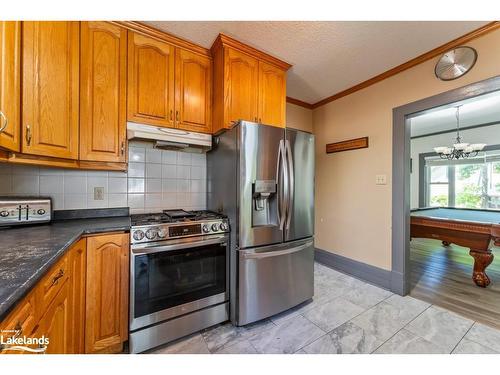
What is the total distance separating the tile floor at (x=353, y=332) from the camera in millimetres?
1445

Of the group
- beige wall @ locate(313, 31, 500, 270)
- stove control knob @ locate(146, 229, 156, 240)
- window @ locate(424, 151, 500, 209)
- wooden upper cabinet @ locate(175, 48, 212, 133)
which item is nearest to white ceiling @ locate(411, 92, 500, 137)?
window @ locate(424, 151, 500, 209)

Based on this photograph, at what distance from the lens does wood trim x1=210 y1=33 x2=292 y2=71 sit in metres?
1.74

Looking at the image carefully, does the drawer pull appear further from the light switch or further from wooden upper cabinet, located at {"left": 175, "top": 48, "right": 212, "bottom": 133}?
the light switch

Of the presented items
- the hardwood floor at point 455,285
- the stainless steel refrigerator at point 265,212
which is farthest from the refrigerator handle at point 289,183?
the hardwood floor at point 455,285

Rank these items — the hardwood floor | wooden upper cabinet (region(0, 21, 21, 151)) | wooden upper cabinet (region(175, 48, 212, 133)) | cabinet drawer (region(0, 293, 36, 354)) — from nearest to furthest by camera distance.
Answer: cabinet drawer (region(0, 293, 36, 354)) → wooden upper cabinet (region(0, 21, 21, 151)) → wooden upper cabinet (region(175, 48, 212, 133)) → the hardwood floor

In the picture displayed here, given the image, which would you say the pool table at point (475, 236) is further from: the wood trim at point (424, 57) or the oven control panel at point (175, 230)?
the oven control panel at point (175, 230)

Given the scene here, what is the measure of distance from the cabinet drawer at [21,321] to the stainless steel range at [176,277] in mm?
682

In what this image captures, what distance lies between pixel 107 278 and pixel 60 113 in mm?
1114

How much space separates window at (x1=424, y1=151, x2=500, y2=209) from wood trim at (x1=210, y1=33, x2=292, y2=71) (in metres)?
5.16

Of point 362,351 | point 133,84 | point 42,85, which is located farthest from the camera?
point 133,84
